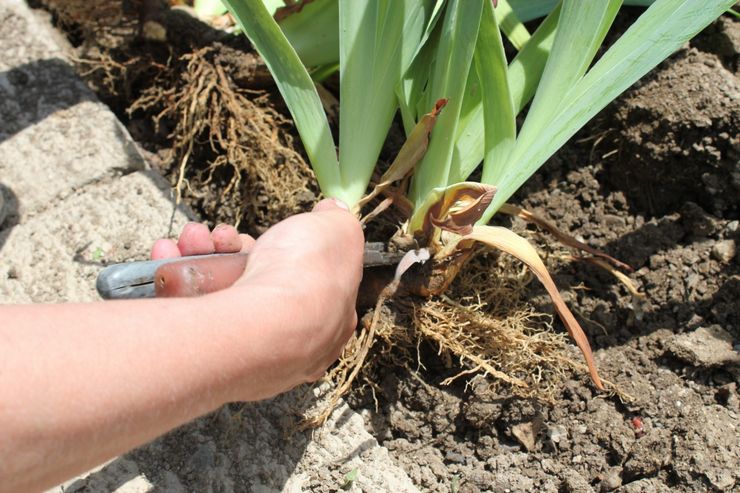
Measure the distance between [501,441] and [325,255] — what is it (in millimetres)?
594

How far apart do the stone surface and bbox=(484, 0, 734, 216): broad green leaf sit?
0.58m

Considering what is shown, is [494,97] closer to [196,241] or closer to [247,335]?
[196,241]

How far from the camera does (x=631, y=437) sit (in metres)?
1.24

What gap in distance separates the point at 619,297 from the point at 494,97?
48 cm

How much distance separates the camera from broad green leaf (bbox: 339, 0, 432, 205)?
1.19m

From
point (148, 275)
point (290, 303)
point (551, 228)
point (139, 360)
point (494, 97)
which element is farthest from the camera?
point (551, 228)

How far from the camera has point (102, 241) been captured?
137 cm

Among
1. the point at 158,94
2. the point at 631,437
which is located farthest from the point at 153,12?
the point at 631,437

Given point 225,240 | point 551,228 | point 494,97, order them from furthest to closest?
point 551,228
point 494,97
point 225,240

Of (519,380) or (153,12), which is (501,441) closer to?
(519,380)

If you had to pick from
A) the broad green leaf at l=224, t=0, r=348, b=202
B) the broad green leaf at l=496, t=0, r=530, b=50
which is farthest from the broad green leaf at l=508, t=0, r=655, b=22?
the broad green leaf at l=224, t=0, r=348, b=202

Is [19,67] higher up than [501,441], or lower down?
higher up

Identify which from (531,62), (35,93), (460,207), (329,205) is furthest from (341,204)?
(35,93)

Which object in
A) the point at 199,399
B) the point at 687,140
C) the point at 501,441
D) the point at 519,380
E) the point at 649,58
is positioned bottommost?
the point at 501,441
